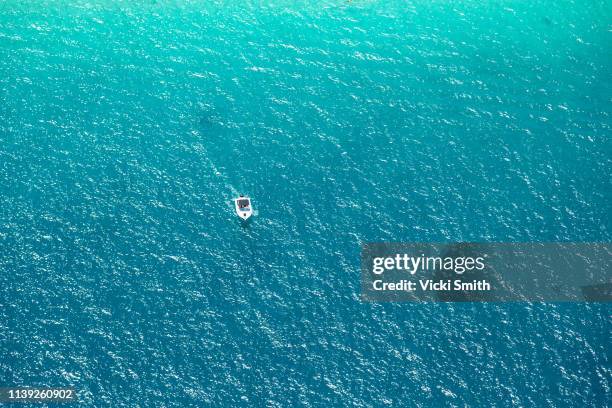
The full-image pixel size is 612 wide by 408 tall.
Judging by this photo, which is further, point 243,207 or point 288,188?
point 288,188

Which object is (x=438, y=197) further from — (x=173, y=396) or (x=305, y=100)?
(x=173, y=396)

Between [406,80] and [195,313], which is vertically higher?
[406,80]

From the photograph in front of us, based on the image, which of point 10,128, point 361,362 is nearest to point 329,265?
point 361,362

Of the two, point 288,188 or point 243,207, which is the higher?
point 288,188

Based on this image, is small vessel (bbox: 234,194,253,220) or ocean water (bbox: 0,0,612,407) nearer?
ocean water (bbox: 0,0,612,407)
